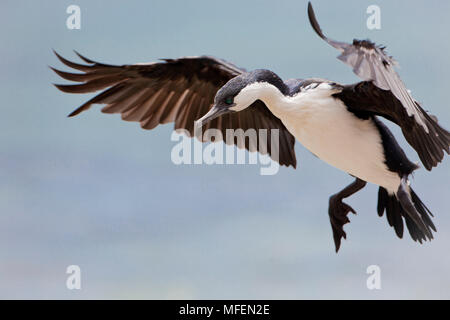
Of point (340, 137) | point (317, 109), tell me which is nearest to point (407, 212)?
point (340, 137)

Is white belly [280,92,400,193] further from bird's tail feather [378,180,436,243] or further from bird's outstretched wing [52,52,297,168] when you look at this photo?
bird's outstretched wing [52,52,297,168]

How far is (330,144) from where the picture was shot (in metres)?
8.20

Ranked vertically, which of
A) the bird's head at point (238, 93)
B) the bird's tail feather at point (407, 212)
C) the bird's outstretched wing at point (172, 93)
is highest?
the bird's outstretched wing at point (172, 93)

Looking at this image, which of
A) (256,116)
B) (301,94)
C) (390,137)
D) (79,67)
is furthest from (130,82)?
(390,137)

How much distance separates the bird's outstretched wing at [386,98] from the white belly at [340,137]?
167 millimetres

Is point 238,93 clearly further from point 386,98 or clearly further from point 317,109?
point 386,98

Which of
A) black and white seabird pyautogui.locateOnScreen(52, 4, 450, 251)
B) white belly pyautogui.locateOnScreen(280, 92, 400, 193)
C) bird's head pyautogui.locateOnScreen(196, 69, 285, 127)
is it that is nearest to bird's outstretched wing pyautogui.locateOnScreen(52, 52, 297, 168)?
black and white seabird pyautogui.locateOnScreen(52, 4, 450, 251)

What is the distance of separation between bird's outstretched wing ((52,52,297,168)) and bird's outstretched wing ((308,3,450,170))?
5.54 feet

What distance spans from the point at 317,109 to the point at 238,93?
2.86ft

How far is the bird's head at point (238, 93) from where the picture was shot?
309 inches

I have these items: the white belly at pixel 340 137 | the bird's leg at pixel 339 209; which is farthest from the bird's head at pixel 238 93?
the bird's leg at pixel 339 209

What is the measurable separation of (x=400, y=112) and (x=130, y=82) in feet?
10.9

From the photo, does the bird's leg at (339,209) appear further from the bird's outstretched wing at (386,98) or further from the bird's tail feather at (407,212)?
the bird's outstretched wing at (386,98)

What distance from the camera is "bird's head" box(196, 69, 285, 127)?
7836 millimetres
